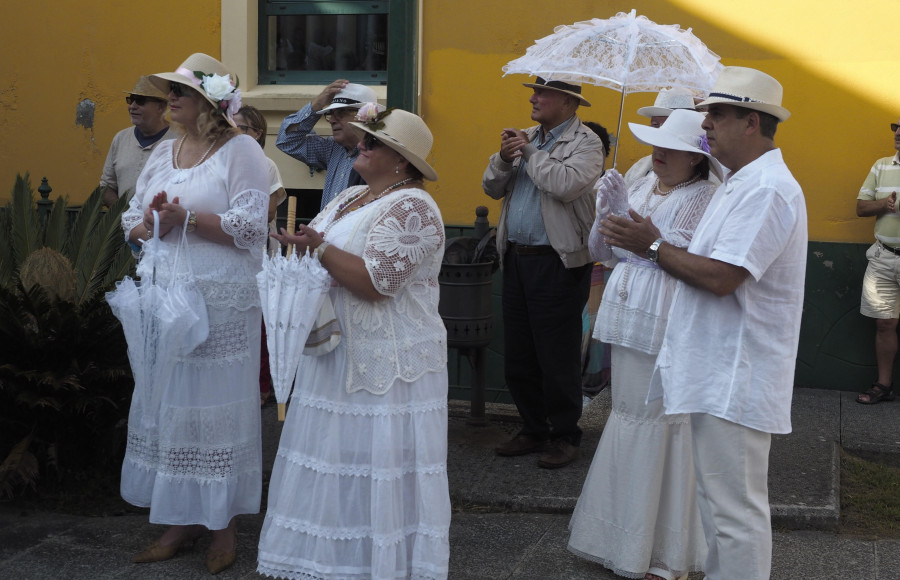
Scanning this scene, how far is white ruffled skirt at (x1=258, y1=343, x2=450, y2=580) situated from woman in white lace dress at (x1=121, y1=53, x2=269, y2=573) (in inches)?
20.9

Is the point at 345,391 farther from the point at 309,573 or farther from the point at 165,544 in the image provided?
the point at 165,544

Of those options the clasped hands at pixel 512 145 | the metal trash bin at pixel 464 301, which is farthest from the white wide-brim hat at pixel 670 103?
the metal trash bin at pixel 464 301

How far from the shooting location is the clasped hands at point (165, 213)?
439 cm

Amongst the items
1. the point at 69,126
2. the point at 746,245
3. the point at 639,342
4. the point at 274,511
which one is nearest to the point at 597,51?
the point at 639,342

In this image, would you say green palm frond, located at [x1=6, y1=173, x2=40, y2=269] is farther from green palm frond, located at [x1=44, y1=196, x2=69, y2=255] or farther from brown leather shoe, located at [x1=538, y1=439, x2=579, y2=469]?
brown leather shoe, located at [x1=538, y1=439, x2=579, y2=469]

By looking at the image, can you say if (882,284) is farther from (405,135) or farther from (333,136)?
(405,135)

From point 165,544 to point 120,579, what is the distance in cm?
26

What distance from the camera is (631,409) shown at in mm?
4617

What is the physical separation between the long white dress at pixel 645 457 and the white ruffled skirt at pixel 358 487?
85 cm

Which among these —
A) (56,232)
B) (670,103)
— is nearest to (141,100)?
(56,232)

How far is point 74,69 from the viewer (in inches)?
349

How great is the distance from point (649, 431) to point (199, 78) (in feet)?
8.10

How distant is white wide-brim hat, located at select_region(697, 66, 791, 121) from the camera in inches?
142

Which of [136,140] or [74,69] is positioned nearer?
[136,140]
